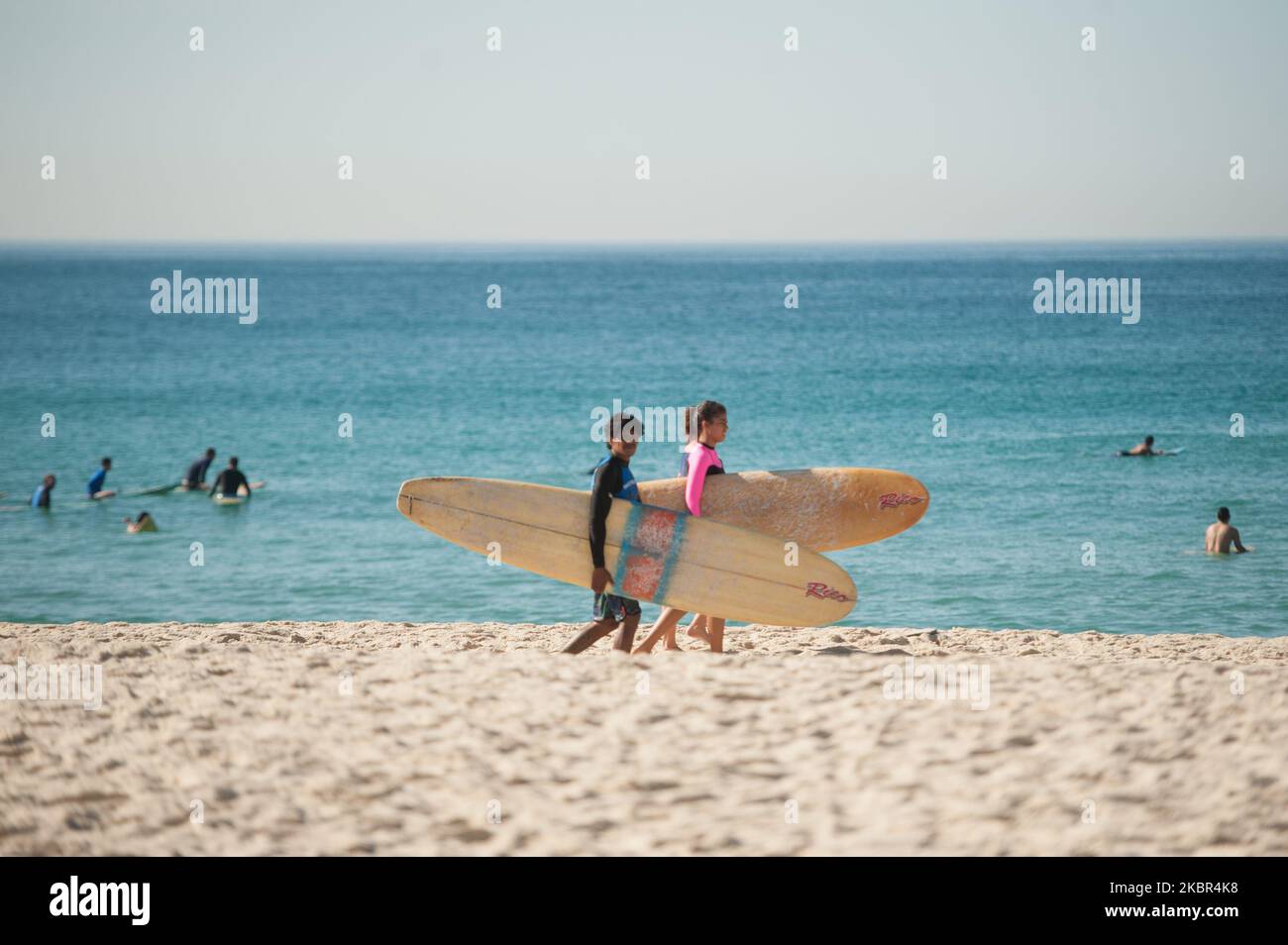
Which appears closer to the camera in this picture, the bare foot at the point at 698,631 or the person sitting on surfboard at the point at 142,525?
the bare foot at the point at 698,631

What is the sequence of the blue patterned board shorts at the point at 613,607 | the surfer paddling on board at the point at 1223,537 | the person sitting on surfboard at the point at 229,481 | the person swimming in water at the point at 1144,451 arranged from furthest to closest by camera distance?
the person swimming in water at the point at 1144,451, the person sitting on surfboard at the point at 229,481, the surfer paddling on board at the point at 1223,537, the blue patterned board shorts at the point at 613,607

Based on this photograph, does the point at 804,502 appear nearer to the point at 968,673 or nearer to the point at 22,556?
the point at 968,673

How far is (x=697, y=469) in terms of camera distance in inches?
270

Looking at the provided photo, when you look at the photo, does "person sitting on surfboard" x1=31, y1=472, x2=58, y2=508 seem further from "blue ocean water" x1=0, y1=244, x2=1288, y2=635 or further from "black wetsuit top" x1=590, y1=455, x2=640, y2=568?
"black wetsuit top" x1=590, y1=455, x2=640, y2=568

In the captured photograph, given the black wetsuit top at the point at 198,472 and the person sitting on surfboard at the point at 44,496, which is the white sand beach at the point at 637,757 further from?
the black wetsuit top at the point at 198,472

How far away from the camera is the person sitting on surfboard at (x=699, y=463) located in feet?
22.2

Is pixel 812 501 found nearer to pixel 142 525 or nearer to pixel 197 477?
pixel 142 525

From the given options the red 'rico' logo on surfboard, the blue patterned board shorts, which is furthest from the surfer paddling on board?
the blue patterned board shorts

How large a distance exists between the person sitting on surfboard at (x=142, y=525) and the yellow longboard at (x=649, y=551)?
1173 centimetres

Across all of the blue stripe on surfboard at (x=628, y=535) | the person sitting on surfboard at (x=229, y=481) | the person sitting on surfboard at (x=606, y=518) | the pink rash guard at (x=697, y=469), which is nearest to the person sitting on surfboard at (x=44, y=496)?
the person sitting on surfboard at (x=229, y=481)

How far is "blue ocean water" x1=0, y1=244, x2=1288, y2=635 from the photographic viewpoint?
13.6m

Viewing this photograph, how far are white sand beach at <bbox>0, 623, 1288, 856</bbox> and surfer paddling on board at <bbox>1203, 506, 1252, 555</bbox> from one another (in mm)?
9327

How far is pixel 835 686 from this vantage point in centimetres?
559

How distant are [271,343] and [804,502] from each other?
167 feet
